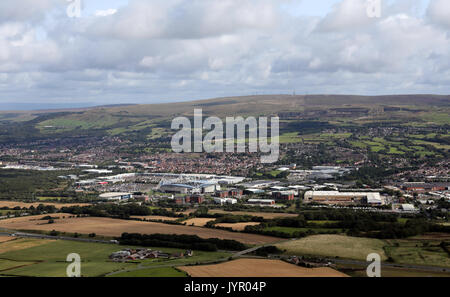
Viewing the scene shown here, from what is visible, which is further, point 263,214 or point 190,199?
point 190,199

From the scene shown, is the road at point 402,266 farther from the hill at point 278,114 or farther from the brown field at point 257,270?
the hill at point 278,114

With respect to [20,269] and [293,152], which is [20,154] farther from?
[20,269]

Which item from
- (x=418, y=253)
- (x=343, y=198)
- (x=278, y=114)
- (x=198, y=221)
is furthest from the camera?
(x=278, y=114)

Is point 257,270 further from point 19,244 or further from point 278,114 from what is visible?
point 278,114

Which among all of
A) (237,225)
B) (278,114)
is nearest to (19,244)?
(237,225)

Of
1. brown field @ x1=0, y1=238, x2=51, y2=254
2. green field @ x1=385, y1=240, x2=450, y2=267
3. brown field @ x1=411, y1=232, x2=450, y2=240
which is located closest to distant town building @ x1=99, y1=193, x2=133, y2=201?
brown field @ x1=0, y1=238, x2=51, y2=254

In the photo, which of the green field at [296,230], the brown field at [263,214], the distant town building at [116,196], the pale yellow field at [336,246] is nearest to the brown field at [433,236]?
the pale yellow field at [336,246]
